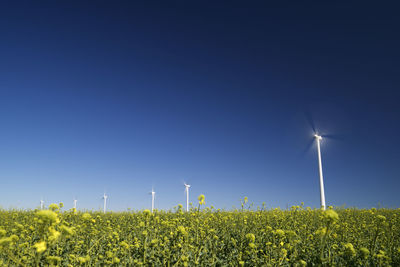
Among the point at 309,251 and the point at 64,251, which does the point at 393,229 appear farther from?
the point at 64,251

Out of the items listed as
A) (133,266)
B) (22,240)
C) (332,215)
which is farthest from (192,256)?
(22,240)

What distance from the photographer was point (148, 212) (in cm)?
494

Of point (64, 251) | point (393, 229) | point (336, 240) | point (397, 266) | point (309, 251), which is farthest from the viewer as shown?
point (393, 229)

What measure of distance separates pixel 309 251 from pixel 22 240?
26.9 ft

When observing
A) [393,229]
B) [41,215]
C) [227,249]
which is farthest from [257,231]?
[41,215]

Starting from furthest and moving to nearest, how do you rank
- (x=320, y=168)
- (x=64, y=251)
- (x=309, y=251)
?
1. (x=320, y=168)
2. (x=64, y=251)
3. (x=309, y=251)

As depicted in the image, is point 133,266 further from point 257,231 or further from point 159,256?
point 257,231

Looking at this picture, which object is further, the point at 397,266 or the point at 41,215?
A: the point at 397,266

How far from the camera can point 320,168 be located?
75.2 feet

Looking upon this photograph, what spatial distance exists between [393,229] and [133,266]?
9.24 meters

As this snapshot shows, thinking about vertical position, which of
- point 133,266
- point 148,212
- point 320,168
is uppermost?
point 320,168

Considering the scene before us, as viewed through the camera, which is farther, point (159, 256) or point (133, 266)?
point (159, 256)

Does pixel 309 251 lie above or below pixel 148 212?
below

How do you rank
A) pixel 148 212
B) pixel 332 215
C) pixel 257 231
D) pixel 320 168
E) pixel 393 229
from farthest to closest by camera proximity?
pixel 320 168 < pixel 393 229 < pixel 257 231 < pixel 148 212 < pixel 332 215
